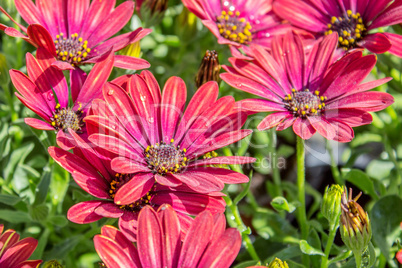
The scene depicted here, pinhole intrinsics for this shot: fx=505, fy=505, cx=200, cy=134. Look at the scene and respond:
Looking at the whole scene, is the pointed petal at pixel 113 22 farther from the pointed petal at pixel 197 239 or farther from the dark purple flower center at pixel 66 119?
the pointed petal at pixel 197 239

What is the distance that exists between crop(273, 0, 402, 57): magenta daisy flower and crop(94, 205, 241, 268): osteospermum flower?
0.96 metres

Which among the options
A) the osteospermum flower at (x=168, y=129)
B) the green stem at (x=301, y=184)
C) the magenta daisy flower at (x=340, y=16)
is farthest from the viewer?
the magenta daisy flower at (x=340, y=16)

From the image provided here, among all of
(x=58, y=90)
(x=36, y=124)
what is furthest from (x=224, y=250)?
(x=58, y=90)

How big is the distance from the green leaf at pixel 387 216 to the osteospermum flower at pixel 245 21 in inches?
28.4

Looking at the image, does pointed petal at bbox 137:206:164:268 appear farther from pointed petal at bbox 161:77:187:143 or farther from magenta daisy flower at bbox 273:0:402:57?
magenta daisy flower at bbox 273:0:402:57

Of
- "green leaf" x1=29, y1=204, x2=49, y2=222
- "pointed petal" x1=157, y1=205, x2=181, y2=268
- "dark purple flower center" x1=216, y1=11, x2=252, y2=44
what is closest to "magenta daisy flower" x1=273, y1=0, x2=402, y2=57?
"dark purple flower center" x1=216, y1=11, x2=252, y2=44

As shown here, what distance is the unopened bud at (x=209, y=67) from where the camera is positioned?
1.66m

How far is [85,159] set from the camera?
4.62 ft

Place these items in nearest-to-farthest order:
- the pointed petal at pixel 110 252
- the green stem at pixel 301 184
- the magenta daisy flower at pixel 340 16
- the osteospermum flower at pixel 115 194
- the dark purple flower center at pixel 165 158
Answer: the pointed petal at pixel 110 252 < the osteospermum flower at pixel 115 194 < the dark purple flower center at pixel 165 158 < the green stem at pixel 301 184 < the magenta daisy flower at pixel 340 16

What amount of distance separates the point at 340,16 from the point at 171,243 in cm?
118

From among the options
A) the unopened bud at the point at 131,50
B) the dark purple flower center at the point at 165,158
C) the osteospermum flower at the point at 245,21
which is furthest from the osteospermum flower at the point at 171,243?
the osteospermum flower at the point at 245,21

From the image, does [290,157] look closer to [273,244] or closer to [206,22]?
[273,244]

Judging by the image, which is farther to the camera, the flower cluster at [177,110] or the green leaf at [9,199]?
the green leaf at [9,199]

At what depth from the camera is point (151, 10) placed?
191cm
